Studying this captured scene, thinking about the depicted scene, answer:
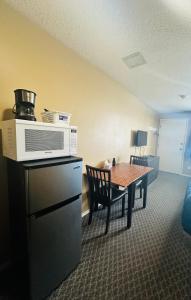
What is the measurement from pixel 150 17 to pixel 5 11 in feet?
4.38

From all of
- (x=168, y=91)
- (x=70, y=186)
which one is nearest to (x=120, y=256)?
(x=70, y=186)

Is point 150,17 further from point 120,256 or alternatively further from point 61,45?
point 120,256

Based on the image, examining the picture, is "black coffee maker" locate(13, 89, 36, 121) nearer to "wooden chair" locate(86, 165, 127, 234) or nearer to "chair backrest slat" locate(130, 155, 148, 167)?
"wooden chair" locate(86, 165, 127, 234)

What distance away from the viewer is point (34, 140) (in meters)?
1.24

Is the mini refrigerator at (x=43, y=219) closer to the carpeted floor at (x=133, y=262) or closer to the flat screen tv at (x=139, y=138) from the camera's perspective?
the carpeted floor at (x=133, y=262)

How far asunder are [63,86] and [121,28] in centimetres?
92

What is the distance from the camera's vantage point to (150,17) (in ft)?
4.65

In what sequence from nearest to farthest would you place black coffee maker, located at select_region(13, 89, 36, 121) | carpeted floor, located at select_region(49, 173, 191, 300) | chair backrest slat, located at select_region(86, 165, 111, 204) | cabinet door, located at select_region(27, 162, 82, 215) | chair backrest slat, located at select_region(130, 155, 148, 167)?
1. cabinet door, located at select_region(27, 162, 82, 215)
2. black coffee maker, located at select_region(13, 89, 36, 121)
3. carpeted floor, located at select_region(49, 173, 191, 300)
4. chair backrest slat, located at select_region(86, 165, 111, 204)
5. chair backrest slat, located at select_region(130, 155, 148, 167)

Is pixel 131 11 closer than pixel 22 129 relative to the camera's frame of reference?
No

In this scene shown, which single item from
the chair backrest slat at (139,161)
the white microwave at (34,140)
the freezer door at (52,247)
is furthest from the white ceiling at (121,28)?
the chair backrest slat at (139,161)

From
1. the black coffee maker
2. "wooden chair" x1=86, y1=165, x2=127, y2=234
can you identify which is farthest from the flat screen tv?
the black coffee maker

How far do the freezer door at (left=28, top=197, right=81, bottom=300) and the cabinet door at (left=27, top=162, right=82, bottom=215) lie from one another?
10 centimetres

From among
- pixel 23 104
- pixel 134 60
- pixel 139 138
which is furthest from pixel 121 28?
pixel 139 138

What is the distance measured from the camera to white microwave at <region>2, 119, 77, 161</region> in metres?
1.15
